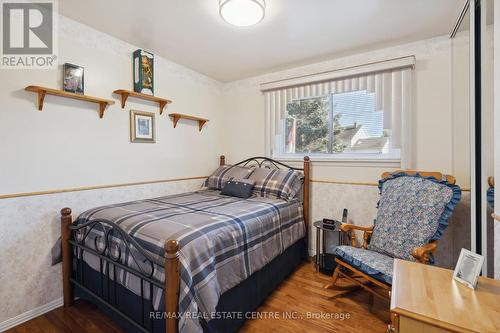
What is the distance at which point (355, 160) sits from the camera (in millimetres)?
2715

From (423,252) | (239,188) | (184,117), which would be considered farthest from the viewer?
(184,117)

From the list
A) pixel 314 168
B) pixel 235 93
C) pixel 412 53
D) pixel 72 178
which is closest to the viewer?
pixel 72 178

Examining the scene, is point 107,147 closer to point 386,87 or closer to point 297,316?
point 297,316

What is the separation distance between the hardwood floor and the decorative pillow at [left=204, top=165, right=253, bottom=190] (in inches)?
54.1

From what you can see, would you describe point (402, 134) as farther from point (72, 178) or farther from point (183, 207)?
point (72, 178)

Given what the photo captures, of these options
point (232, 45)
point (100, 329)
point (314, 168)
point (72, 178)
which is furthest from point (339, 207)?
point (72, 178)

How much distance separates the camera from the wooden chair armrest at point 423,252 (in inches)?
66.6

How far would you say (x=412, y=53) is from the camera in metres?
2.46

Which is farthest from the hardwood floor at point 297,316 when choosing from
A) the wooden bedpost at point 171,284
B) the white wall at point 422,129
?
the white wall at point 422,129

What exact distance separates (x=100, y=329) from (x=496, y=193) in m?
A: 2.60

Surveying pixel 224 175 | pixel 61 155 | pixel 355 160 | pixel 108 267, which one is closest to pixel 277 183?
pixel 224 175

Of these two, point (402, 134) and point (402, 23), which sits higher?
point (402, 23)

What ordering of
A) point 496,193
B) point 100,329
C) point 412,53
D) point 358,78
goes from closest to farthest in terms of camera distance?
point 496,193, point 100,329, point 412,53, point 358,78

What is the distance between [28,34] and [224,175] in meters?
2.22
